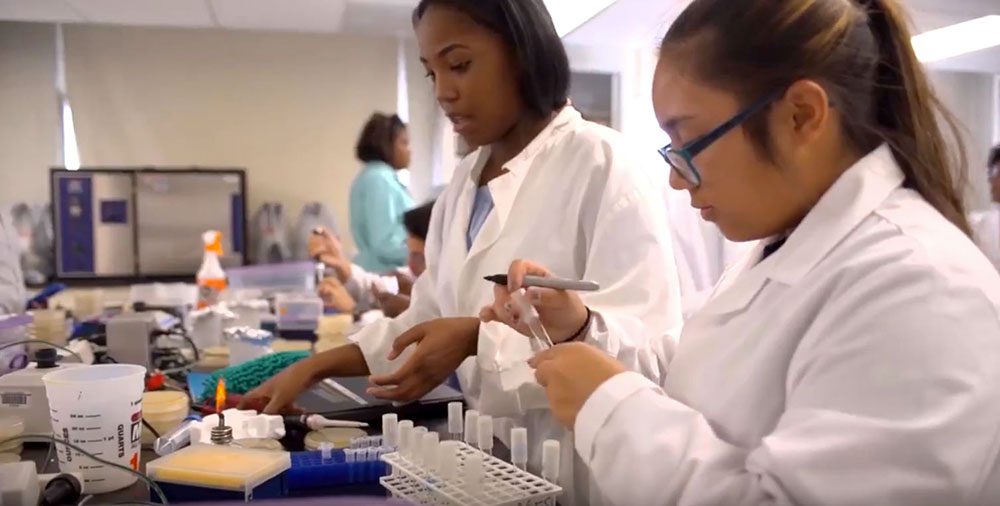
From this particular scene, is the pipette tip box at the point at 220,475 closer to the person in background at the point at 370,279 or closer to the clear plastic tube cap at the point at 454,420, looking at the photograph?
the clear plastic tube cap at the point at 454,420

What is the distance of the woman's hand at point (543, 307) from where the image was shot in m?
0.96

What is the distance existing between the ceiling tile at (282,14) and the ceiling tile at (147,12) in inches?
4.3

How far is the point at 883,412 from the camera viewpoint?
585 millimetres

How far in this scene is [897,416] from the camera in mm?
582

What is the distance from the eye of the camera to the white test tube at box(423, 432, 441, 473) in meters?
0.84

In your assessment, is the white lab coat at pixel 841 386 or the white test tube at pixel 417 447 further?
the white test tube at pixel 417 447

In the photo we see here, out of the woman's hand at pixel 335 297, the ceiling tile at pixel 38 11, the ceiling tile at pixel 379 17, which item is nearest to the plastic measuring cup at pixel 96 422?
the woman's hand at pixel 335 297

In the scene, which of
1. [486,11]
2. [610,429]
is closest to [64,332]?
[486,11]

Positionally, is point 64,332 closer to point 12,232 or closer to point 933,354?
point 12,232

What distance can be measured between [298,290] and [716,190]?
2492mm

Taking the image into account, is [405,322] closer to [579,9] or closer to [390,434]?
[390,434]

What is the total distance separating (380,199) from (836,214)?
3116mm

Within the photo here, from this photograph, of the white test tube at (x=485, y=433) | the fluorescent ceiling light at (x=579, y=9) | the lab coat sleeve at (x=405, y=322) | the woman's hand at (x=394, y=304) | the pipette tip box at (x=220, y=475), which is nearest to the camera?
the pipette tip box at (x=220, y=475)

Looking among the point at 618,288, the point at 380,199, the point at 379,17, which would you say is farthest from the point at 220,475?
the point at 379,17
